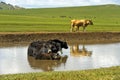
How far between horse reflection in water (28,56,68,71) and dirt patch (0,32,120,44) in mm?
9671

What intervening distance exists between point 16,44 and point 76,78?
18310 mm

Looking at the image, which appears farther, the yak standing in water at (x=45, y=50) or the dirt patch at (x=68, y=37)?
the dirt patch at (x=68, y=37)

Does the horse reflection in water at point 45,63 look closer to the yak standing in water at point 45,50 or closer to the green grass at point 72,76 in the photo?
the yak standing in water at point 45,50

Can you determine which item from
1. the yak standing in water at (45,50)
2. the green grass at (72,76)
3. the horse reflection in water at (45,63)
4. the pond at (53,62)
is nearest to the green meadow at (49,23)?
the yak standing in water at (45,50)

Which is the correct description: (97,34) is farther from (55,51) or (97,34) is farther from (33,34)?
(55,51)

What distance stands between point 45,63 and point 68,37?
14285mm

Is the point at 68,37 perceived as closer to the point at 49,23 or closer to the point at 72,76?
the point at 49,23

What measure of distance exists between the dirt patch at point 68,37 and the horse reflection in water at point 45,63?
31.7 feet

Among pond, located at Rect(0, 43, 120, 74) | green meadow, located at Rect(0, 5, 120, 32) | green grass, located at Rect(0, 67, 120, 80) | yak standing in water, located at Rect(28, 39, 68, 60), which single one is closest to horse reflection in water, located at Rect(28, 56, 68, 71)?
pond, located at Rect(0, 43, 120, 74)

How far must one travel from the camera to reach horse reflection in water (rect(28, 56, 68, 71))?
65.7ft

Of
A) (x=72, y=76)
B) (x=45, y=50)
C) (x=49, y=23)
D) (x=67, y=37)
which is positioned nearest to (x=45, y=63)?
(x=45, y=50)

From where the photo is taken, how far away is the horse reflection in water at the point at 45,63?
2002 cm

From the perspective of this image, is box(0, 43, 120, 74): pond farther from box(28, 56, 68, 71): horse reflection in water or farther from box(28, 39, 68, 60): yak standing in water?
box(28, 39, 68, 60): yak standing in water

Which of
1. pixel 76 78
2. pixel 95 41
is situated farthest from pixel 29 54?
pixel 95 41
